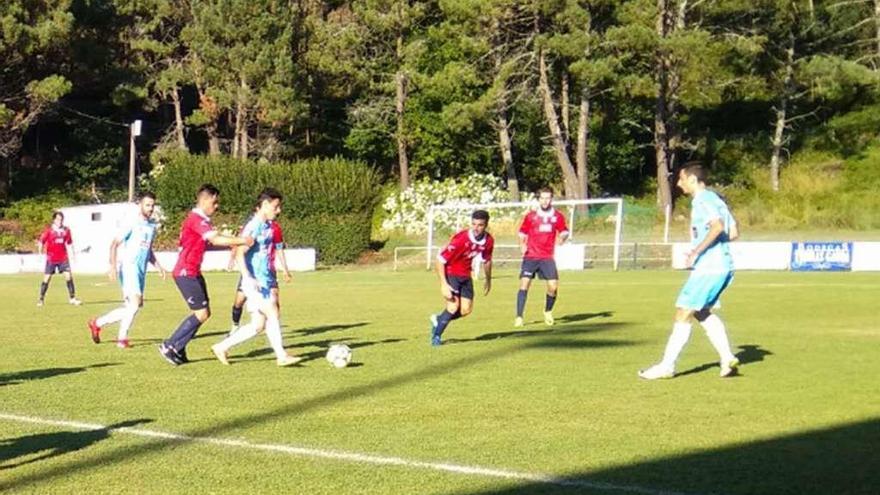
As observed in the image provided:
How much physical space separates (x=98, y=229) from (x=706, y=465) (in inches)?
1540

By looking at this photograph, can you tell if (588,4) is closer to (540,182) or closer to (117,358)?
(540,182)

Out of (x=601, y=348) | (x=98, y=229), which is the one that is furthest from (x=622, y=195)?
(x=601, y=348)

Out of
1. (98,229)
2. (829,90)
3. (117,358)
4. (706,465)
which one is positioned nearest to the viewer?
(706,465)

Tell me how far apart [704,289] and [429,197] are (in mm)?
42158

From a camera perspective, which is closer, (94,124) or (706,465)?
(706,465)

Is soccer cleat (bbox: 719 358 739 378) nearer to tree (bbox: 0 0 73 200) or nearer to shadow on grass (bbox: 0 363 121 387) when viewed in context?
shadow on grass (bbox: 0 363 121 387)

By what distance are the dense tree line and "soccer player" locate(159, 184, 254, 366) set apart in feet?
116

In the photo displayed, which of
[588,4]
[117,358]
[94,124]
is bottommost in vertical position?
[117,358]

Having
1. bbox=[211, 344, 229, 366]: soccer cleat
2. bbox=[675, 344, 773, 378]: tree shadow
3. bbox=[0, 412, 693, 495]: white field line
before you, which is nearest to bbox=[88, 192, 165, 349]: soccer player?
bbox=[211, 344, 229, 366]: soccer cleat

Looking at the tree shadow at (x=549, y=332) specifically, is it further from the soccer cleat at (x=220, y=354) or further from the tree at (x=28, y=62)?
the tree at (x=28, y=62)

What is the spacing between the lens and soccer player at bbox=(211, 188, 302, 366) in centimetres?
1179

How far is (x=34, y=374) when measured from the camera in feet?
38.8

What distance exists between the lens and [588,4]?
Result: 4697cm

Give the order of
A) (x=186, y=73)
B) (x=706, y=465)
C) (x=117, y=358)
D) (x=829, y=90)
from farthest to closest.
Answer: (x=186, y=73), (x=829, y=90), (x=117, y=358), (x=706, y=465)
